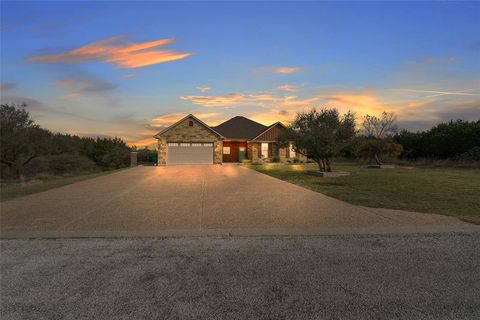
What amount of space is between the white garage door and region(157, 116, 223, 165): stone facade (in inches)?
17.6

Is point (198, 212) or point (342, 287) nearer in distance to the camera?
point (342, 287)

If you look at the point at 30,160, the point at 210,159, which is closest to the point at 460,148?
the point at 210,159

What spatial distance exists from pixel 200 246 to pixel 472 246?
15.1 ft

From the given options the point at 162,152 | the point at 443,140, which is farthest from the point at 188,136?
the point at 443,140

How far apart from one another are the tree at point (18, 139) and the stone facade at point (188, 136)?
1111 centimetres

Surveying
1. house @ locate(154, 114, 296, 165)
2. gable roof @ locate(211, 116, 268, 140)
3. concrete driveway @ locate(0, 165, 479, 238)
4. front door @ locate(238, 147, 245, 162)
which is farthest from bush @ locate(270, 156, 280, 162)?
concrete driveway @ locate(0, 165, 479, 238)

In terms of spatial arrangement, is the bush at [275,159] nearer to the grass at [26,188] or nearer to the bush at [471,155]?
the bush at [471,155]

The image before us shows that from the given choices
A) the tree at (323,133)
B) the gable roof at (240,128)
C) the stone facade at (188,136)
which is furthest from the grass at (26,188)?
the gable roof at (240,128)

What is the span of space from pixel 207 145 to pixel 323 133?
19.4m

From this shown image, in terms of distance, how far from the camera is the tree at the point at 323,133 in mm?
21031

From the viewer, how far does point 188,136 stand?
37688mm

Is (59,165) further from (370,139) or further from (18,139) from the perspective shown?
(370,139)

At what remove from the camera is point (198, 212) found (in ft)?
30.9

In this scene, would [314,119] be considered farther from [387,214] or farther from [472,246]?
[472,246]
